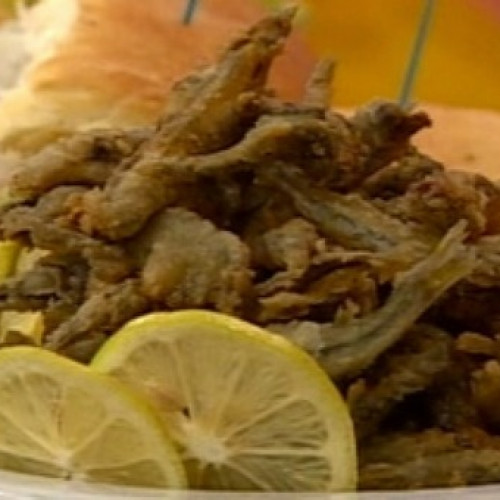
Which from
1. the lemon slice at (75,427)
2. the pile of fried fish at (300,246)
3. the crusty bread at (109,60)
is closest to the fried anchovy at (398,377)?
the pile of fried fish at (300,246)

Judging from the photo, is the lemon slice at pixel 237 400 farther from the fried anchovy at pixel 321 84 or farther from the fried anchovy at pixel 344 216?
the fried anchovy at pixel 321 84

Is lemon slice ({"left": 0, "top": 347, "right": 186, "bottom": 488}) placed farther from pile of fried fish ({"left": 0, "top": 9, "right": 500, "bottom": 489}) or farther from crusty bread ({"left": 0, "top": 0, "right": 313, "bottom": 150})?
crusty bread ({"left": 0, "top": 0, "right": 313, "bottom": 150})

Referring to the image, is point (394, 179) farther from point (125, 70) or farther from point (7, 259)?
point (125, 70)

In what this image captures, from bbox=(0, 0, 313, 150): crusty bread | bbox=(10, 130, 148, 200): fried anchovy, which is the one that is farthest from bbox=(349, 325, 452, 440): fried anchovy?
bbox=(0, 0, 313, 150): crusty bread

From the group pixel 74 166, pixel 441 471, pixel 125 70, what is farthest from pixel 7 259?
pixel 125 70

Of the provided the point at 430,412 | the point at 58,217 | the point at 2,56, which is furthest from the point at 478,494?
the point at 2,56

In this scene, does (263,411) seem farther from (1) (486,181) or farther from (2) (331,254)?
(1) (486,181)
